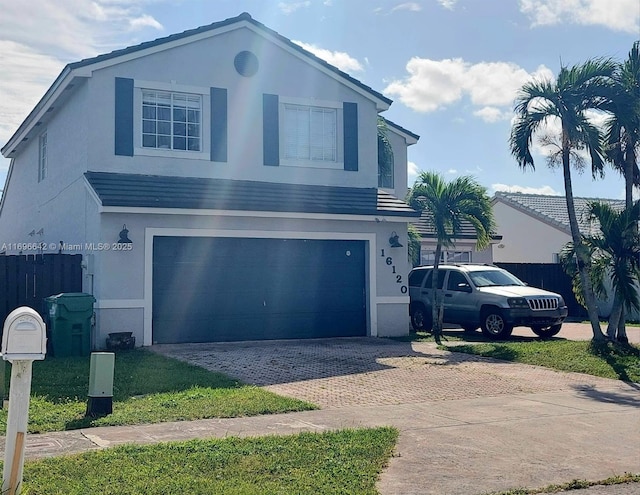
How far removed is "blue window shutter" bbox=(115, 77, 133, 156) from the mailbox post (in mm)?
11268

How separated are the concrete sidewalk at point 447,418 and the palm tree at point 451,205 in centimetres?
457

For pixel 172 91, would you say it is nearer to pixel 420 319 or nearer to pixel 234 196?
pixel 234 196

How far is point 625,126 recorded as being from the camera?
1577cm

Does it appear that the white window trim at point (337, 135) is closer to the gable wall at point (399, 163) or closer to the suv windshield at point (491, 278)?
the suv windshield at point (491, 278)

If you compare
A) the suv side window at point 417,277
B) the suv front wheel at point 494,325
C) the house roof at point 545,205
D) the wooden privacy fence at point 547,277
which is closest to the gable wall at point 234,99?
the suv side window at point 417,277

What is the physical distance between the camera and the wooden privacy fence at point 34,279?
14.8 m

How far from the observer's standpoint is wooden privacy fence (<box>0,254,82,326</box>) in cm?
1475

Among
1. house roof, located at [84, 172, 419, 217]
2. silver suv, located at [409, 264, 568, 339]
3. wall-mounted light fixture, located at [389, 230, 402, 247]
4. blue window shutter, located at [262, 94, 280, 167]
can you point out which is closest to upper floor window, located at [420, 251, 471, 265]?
silver suv, located at [409, 264, 568, 339]

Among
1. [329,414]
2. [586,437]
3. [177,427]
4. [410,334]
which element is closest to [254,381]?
[329,414]

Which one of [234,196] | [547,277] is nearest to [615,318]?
[234,196]

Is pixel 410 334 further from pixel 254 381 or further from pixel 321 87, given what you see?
pixel 254 381

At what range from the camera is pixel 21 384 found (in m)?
5.16

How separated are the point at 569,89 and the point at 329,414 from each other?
975 cm

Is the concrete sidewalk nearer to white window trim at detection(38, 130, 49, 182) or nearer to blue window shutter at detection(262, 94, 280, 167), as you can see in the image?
blue window shutter at detection(262, 94, 280, 167)
